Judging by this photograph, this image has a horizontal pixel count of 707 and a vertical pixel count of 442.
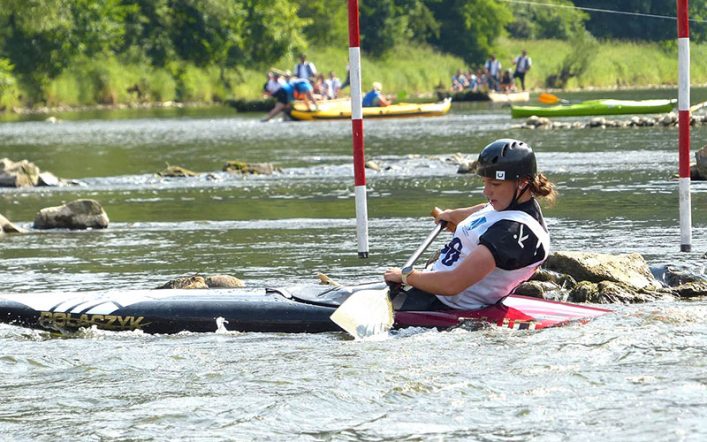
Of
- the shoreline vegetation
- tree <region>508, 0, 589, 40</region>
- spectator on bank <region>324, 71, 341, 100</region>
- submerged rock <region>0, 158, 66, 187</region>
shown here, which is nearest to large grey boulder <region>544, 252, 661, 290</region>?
submerged rock <region>0, 158, 66, 187</region>

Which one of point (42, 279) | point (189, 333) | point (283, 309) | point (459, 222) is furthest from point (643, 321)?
point (42, 279)

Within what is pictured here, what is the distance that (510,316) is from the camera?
6711 mm

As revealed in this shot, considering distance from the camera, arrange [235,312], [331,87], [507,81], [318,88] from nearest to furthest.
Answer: [235,312], [331,87], [318,88], [507,81]

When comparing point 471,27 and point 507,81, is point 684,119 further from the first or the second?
point 471,27

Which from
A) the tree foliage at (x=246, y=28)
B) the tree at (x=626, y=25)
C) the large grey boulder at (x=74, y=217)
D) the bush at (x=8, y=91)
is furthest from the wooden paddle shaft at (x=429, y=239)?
the tree at (x=626, y=25)

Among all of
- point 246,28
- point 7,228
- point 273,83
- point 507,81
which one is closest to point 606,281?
point 7,228

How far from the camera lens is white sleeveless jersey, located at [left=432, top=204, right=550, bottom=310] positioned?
21.4 ft

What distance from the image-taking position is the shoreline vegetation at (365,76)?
52656 millimetres

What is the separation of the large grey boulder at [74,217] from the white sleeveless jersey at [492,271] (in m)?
6.28

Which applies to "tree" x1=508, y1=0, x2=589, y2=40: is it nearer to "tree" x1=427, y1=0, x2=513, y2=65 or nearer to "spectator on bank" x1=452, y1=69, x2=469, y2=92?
"tree" x1=427, y1=0, x2=513, y2=65

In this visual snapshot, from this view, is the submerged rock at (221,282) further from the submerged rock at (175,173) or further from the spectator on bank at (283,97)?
the spectator on bank at (283,97)

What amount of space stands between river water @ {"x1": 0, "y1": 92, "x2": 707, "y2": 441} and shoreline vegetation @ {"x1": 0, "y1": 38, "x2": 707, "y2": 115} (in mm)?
28941

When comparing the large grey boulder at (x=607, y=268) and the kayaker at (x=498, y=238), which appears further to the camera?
the large grey boulder at (x=607, y=268)

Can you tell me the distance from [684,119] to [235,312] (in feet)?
12.7
